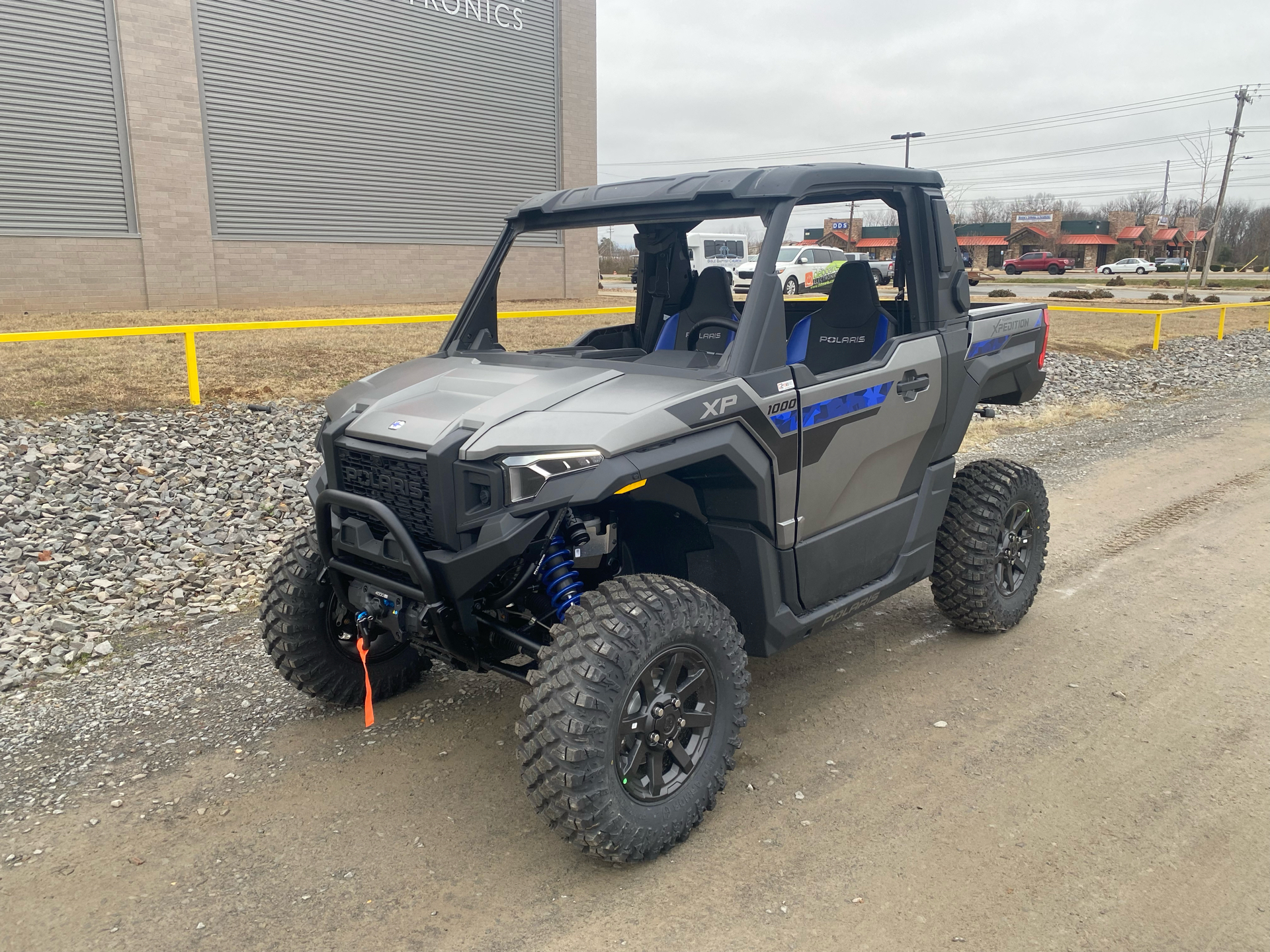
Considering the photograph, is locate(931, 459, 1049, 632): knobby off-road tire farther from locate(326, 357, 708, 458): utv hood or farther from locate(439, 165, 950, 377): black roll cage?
locate(326, 357, 708, 458): utv hood

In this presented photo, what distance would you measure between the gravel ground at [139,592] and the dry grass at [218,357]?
63 cm

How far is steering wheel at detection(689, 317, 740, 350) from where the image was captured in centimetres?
424

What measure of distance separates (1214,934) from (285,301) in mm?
21644

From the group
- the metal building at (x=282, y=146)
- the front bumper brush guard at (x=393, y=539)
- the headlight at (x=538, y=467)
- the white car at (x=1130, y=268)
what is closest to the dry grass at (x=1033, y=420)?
the headlight at (x=538, y=467)

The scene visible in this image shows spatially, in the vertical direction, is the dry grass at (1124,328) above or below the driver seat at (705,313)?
below

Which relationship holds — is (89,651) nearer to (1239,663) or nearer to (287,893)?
(287,893)

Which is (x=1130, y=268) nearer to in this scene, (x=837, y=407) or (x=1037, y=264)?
(x=1037, y=264)

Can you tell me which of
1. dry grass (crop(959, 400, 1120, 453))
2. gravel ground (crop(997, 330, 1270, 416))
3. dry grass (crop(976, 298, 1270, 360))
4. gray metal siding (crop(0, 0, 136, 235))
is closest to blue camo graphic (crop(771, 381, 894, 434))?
dry grass (crop(959, 400, 1120, 453))

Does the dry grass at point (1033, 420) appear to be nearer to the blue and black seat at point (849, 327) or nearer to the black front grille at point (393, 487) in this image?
the blue and black seat at point (849, 327)

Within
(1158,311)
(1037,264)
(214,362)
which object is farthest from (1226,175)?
(214,362)

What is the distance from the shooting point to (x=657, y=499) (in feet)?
10.7

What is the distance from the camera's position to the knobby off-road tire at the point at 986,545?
15.1 feet

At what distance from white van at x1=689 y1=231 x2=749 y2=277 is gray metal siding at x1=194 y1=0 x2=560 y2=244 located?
1498cm

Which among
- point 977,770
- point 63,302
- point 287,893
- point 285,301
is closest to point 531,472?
point 287,893
